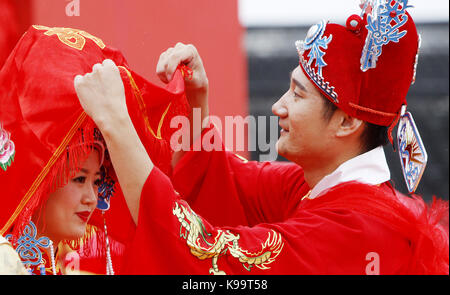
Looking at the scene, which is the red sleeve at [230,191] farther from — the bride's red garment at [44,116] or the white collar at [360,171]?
the bride's red garment at [44,116]

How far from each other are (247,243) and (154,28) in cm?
109

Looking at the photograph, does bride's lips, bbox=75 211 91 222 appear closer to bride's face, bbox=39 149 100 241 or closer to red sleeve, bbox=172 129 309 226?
bride's face, bbox=39 149 100 241

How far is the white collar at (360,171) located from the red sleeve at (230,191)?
0.63 ft

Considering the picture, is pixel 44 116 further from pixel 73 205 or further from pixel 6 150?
pixel 73 205

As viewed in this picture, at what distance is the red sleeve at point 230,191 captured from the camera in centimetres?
227

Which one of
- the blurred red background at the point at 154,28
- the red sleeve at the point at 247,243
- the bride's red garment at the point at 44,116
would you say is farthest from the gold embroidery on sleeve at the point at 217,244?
the blurred red background at the point at 154,28

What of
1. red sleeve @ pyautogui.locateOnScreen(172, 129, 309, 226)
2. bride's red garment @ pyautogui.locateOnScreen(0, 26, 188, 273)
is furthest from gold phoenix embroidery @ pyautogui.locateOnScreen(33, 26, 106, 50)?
red sleeve @ pyautogui.locateOnScreen(172, 129, 309, 226)

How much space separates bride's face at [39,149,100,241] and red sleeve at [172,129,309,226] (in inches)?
17.6

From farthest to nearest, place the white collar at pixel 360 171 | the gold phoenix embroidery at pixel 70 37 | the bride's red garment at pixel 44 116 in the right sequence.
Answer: the white collar at pixel 360 171 < the gold phoenix embroidery at pixel 70 37 < the bride's red garment at pixel 44 116

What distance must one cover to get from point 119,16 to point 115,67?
3.29ft

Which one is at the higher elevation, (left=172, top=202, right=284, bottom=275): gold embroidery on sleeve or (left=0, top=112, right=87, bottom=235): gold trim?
(left=0, top=112, right=87, bottom=235): gold trim

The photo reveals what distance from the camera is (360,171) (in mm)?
2055

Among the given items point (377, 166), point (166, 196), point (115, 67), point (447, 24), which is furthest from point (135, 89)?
point (447, 24)

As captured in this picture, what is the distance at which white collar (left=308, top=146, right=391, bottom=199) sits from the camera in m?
2.04
